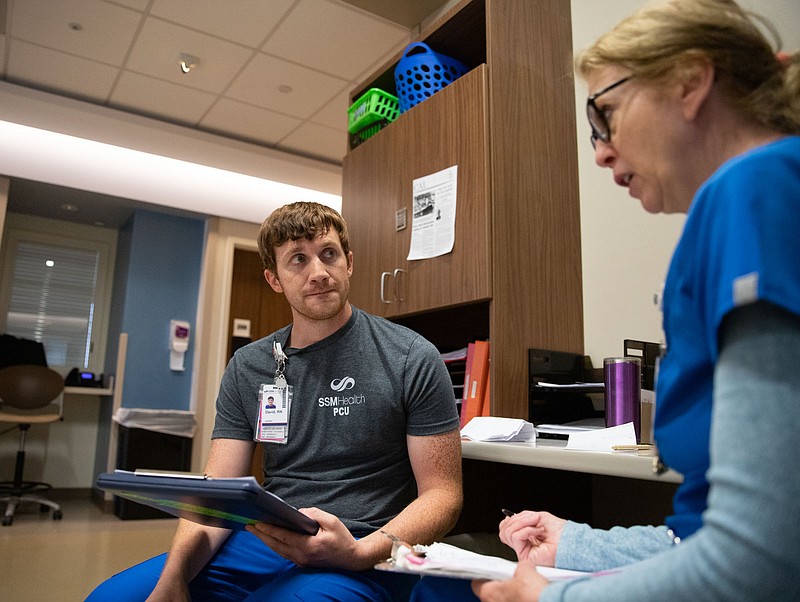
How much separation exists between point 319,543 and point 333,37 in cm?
309

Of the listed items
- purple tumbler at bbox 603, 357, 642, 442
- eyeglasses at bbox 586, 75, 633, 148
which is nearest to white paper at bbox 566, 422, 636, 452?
purple tumbler at bbox 603, 357, 642, 442

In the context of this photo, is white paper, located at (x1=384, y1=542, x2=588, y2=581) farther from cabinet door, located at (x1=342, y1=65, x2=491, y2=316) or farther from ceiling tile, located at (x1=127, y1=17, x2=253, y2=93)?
ceiling tile, located at (x1=127, y1=17, x2=253, y2=93)

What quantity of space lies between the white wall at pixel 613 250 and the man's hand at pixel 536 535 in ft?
2.91

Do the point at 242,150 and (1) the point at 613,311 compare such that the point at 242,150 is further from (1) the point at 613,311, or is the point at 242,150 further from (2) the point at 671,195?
(2) the point at 671,195

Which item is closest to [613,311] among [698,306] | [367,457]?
[367,457]

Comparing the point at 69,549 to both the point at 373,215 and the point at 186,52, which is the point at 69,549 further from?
the point at 186,52

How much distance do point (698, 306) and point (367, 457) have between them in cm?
93

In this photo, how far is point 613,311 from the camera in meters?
1.83

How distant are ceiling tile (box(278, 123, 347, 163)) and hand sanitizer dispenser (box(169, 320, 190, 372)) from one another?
1.76 meters

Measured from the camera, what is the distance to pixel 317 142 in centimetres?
488

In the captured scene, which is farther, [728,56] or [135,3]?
[135,3]

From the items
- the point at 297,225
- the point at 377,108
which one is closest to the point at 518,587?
the point at 297,225

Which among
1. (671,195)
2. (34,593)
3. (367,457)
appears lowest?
(34,593)

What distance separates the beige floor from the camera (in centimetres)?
279
